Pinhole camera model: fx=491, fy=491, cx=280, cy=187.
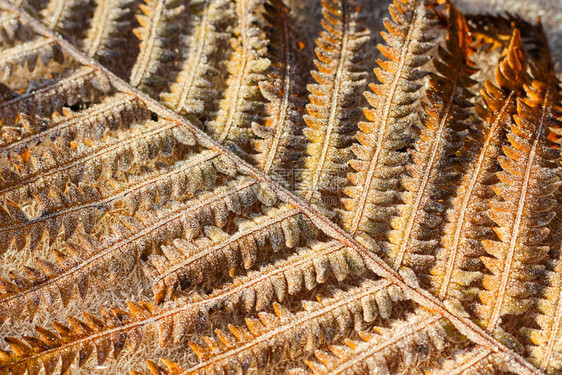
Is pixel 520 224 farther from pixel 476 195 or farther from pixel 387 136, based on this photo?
pixel 387 136

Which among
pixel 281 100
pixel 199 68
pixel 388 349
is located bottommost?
pixel 388 349

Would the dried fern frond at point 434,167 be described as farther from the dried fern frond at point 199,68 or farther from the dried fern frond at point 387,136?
the dried fern frond at point 199,68

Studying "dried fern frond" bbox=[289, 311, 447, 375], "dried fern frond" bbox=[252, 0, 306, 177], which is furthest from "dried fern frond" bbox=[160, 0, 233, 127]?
"dried fern frond" bbox=[289, 311, 447, 375]

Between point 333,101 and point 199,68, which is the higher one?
point 199,68

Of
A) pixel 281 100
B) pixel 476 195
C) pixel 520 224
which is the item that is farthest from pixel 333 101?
pixel 520 224

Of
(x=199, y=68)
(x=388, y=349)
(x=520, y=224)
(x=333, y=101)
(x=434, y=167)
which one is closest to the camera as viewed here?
(x=388, y=349)

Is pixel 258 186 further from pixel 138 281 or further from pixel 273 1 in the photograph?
pixel 273 1

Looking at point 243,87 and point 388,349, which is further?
point 243,87

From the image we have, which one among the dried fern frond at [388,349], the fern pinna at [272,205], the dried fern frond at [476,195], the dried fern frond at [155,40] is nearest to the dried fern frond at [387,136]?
the fern pinna at [272,205]

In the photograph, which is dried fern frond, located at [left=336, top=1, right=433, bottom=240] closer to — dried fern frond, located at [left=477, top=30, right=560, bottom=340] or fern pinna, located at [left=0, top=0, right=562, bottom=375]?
fern pinna, located at [left=0, top=0, right=562, bottom=375]
